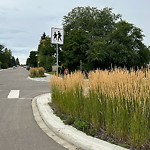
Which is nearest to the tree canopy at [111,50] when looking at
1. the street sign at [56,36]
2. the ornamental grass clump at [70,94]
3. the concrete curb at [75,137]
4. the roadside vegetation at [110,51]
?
the roadside vegetation at [110,51]

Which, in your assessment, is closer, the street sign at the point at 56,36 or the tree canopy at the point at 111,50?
the street sign at the point at 56,36

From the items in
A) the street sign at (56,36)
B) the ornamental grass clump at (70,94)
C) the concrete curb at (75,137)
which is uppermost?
the street sign at (56,36)

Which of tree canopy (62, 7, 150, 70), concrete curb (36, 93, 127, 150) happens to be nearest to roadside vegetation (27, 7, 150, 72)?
tree canopy (62, 7, 150, 70)

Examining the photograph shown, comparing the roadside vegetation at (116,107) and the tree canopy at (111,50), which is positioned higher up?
the tree canopy at (111,50)

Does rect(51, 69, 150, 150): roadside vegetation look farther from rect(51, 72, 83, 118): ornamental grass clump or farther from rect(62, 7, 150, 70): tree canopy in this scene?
rect(62, 7, 150, 70): tree canopy

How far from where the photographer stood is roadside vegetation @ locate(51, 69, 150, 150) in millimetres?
6324

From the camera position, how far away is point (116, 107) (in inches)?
281

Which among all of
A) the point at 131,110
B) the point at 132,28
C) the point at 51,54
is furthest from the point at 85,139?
the point at 51,54

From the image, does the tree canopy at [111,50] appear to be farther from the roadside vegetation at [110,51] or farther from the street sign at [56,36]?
the street sign at [56,36]

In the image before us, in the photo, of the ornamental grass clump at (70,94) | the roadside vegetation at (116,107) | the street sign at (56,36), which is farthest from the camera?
the street sign at (56,36)

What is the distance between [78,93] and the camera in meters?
9.66

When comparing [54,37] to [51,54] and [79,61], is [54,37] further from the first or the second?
[51,54]

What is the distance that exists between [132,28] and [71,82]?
35.0 metres

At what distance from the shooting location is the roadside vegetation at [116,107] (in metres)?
6.32
